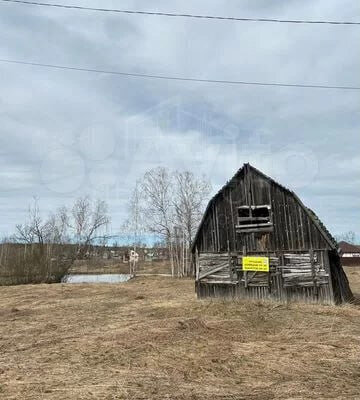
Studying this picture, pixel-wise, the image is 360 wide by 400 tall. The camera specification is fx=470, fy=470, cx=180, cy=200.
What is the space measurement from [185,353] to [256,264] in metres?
9.66

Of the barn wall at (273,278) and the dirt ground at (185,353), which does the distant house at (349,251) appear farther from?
the dirt ground at (185,353)

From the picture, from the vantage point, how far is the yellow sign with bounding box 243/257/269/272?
1950 cm

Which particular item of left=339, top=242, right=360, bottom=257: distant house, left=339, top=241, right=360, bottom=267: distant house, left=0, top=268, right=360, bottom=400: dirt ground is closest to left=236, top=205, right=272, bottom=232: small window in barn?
left=0, top=268, right=360, bottom=400: dirt ground

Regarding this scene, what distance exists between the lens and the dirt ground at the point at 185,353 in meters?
7.74

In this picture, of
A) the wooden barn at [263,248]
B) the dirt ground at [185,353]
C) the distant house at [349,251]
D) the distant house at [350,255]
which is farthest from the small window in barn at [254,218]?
the distant house at [349,251]

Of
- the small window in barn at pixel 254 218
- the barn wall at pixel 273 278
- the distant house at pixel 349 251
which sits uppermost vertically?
the distant house at pixel 349 251

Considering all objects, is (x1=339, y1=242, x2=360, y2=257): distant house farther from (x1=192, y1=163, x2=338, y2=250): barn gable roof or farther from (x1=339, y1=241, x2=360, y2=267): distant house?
(x1=192, y1=163, x2=338, y2=250): barn gable roof

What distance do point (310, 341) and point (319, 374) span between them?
3428 mm

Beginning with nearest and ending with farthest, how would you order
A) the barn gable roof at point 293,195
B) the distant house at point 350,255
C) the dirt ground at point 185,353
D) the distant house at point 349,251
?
the dirt ground at point 185,353 → the barn gable roof at point 293,195 → the distant house at point 350,255 → the distant house at point 349,251

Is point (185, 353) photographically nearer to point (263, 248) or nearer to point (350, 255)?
point (263, 248)

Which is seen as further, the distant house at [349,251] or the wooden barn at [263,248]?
the distant house at [349,251]

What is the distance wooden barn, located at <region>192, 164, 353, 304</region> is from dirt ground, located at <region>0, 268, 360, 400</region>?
1217mm

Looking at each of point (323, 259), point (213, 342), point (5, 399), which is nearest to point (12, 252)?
point (323, 259)

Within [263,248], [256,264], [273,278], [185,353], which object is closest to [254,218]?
[263,248]
